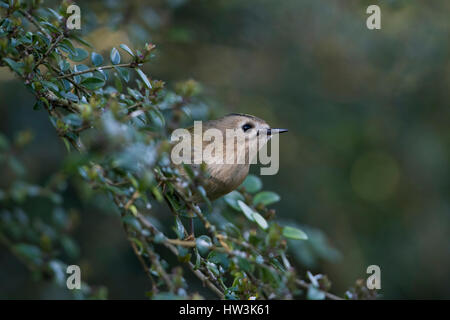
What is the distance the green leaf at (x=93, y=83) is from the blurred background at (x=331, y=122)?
229 centimetres

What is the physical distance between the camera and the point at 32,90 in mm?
2033

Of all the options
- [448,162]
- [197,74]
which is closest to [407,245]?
[448,162]

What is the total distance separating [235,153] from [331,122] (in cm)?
264

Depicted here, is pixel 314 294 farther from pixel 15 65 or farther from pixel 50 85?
pixel 15 65

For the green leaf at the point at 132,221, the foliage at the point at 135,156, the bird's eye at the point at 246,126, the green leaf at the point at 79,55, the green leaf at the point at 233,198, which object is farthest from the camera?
the bird's eye at the point at 246,126

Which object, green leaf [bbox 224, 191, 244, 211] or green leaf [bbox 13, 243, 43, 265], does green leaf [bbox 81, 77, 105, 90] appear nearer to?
green leaf [bbox 13, 243, 43, 265]

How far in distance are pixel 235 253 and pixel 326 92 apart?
418cm

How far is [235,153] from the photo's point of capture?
3.09 meters

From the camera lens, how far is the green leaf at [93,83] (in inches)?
84.4

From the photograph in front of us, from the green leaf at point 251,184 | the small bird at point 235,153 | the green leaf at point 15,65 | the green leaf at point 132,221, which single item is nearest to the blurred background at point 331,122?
the small bird at point 235,153

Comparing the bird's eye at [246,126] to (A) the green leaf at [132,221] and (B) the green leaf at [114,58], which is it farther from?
(A) the green leaf at [132,221]

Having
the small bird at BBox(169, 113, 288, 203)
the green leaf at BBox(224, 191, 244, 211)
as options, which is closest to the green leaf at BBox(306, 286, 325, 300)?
the small bird at BBox(169, 113, 288, 203)

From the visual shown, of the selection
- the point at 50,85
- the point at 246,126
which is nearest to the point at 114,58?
the point at 50,85
